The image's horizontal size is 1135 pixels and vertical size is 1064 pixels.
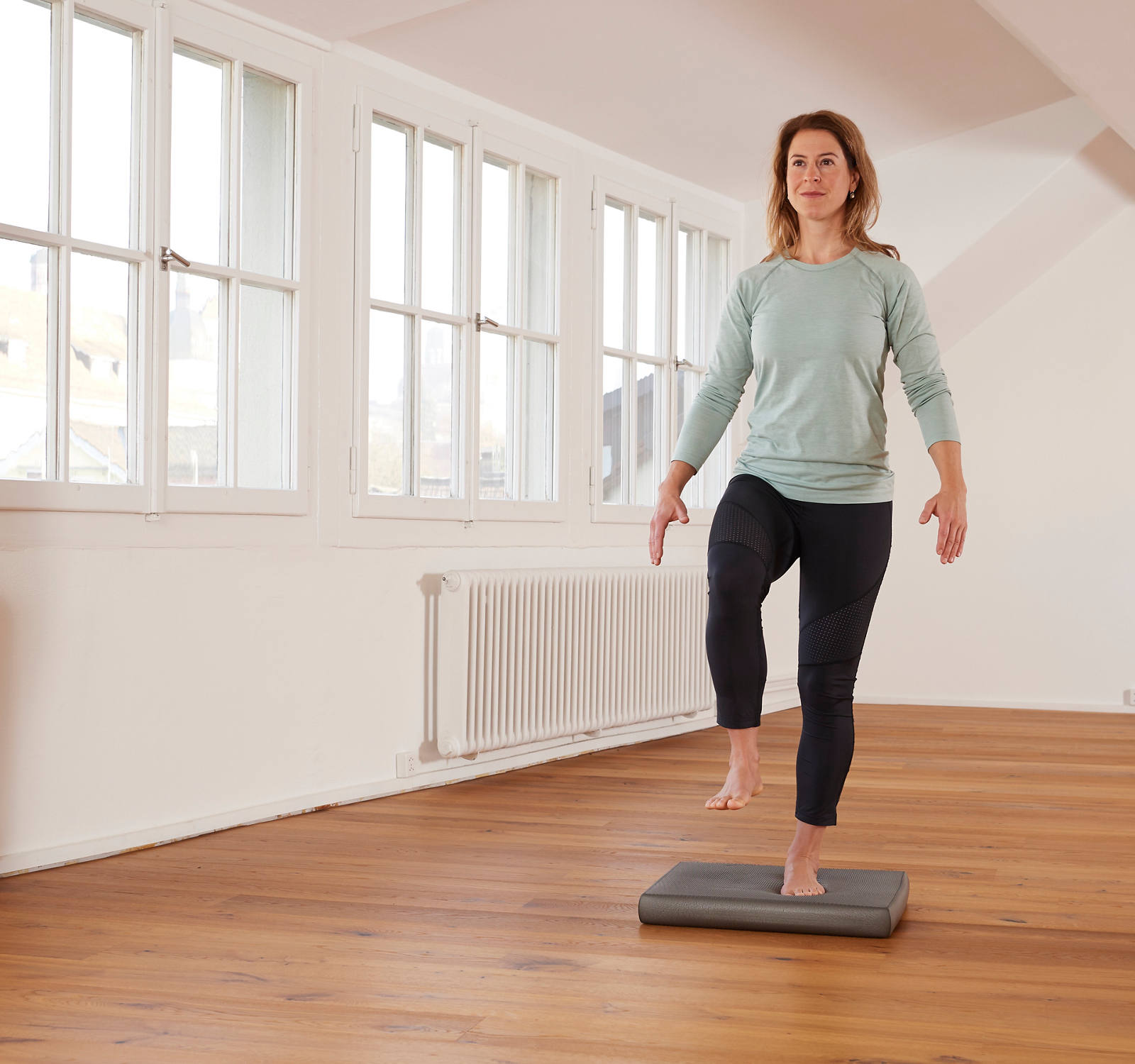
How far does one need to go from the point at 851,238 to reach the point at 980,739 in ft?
10.3

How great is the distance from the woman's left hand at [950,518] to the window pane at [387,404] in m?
2.00

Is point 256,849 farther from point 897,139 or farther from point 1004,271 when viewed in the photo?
point 1004,271

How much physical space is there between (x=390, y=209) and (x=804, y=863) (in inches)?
96.9

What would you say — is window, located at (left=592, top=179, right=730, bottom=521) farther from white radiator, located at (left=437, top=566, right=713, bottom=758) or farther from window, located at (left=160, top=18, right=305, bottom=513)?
window, located at (left=160, top=18, right=305, bottom=513)

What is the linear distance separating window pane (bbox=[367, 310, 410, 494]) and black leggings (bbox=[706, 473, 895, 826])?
1776 mm

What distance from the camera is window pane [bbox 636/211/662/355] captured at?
5047 mm

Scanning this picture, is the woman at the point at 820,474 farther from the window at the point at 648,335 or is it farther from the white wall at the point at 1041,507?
the white wall at the point at 1041,507

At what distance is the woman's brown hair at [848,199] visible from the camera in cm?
229

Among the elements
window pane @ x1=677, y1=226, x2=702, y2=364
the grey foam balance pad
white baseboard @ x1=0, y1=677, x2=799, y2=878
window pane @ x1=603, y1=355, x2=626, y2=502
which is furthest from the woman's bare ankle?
window pane @ x1=677, y1=226, x2=702, y2=364

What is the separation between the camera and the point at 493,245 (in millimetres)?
4312

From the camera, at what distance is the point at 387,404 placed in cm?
387

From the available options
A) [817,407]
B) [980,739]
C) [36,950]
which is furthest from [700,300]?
[36,950]

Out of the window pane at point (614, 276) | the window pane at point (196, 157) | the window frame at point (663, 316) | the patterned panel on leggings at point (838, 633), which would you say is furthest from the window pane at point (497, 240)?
the patterned panel on leggings at point (838, 633)

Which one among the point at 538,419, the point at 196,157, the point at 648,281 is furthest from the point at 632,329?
the point at 196,157
